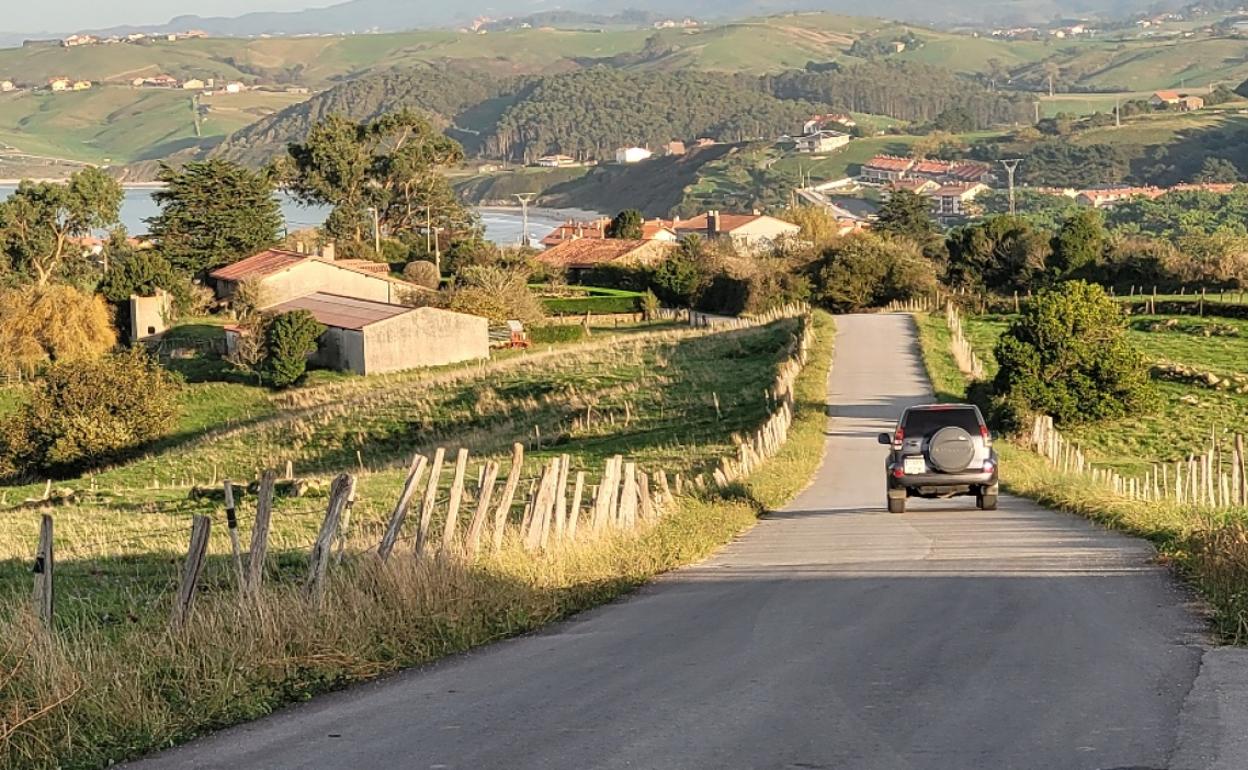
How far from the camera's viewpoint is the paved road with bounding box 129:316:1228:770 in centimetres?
809

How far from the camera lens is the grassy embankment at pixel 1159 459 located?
13023 mm

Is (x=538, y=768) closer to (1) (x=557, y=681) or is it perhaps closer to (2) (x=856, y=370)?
(1) (x=557, y=681)

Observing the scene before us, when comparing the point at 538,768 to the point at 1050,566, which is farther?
the point at 1050,566

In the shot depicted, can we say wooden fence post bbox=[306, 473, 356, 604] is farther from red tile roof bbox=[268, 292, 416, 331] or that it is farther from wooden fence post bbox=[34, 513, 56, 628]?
red tile roof bbox=[268, 292, 416, 331]

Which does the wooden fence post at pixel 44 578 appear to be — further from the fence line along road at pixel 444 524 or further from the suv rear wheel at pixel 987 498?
the suv rear wheel at pixel 987 498

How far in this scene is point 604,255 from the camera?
10444 centimetres

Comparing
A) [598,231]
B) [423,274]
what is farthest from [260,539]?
[598,231]

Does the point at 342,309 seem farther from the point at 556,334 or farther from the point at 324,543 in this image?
the point at 324,543

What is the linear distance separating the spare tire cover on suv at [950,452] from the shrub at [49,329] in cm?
5904

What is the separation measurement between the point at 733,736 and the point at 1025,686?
1.96 m

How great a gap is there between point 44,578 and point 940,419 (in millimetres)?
16551

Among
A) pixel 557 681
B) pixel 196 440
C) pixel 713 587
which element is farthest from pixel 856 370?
pixel 557 681

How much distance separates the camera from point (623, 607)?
44.9 ft

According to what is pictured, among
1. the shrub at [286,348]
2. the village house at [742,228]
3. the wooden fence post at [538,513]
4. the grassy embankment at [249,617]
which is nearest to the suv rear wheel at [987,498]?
the grassy embankment at [249,617]
